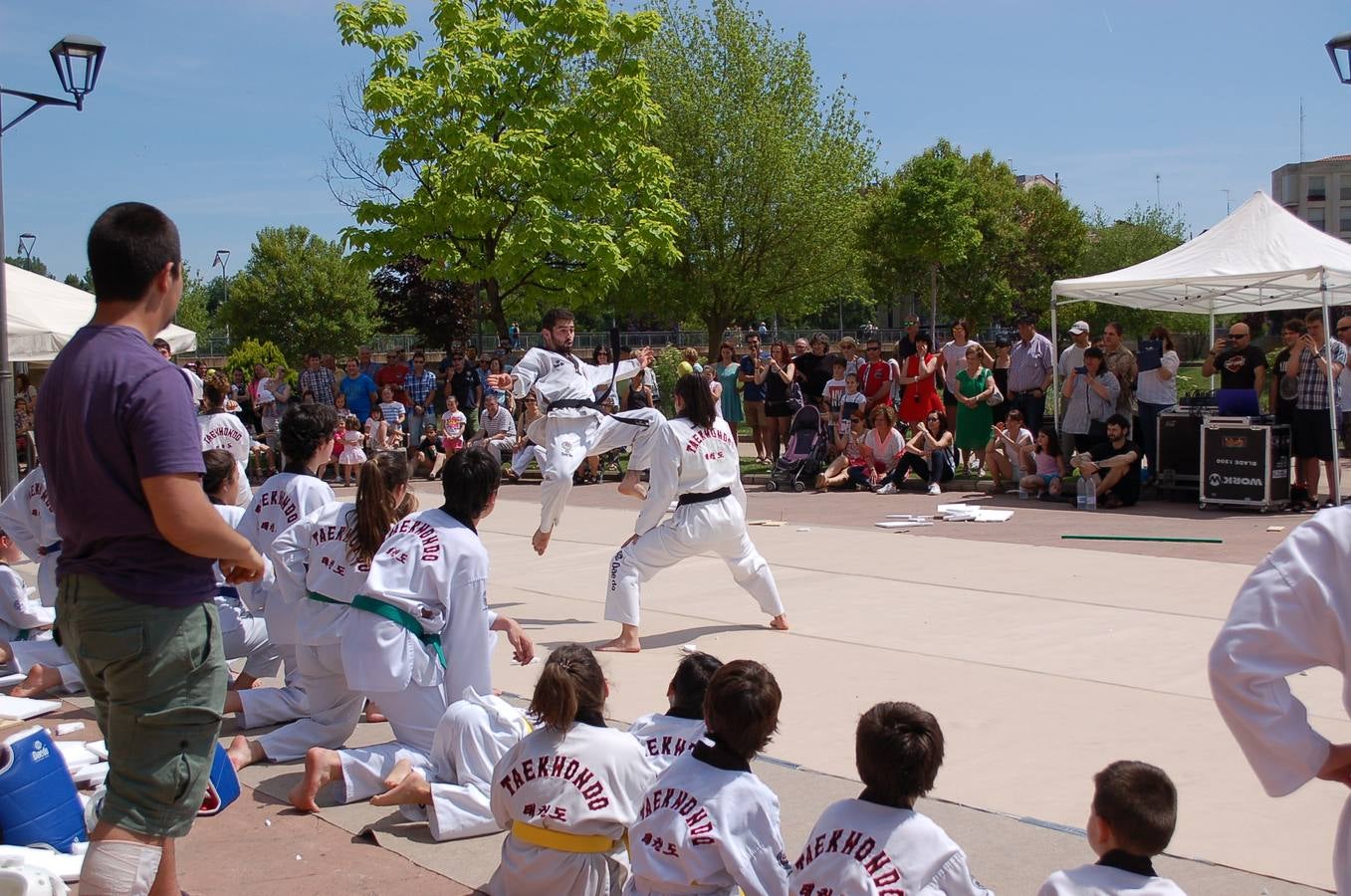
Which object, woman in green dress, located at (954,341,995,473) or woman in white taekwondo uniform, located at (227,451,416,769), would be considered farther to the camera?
woman in green dress, located at (954,341,995,473)

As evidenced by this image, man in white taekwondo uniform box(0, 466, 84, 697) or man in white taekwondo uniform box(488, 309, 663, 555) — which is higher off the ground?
man in white taekwondo uniform box(488, 309, 663, 555)

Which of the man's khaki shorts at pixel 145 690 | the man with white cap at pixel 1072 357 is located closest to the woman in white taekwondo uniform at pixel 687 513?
the man's khaki shorts at pixel 145 690

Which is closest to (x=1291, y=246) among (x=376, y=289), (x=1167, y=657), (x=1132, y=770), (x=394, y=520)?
(x=1167, y=657)

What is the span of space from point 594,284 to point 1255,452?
12.7 metres

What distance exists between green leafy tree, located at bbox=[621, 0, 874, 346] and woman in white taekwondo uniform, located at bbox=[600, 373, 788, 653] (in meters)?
25.3

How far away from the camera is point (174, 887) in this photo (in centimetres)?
367

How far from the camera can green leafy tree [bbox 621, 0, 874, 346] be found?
109 ft

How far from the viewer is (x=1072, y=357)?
51.0 ft

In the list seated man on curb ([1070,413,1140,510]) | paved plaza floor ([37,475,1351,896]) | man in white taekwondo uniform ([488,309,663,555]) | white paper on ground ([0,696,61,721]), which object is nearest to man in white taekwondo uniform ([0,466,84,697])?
white paper on ground ([0,696,61,721])

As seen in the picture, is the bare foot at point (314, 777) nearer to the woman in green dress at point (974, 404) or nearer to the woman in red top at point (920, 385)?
the woman in green dress at point (974, 404)

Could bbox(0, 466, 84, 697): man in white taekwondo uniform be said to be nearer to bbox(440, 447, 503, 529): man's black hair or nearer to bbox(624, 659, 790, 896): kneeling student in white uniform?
bbox(440, 447, 503, 529): man's black hair

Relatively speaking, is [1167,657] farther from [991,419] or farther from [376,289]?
[376,289]

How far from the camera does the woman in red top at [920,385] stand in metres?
16.6

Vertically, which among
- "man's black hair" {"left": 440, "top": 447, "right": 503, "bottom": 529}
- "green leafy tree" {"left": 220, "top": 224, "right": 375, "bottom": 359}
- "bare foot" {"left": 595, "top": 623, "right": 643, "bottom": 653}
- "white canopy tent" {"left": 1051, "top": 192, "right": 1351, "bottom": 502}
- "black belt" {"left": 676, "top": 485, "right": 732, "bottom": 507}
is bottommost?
"bare foot" {"left": 595, "top": 623, "right": 643, "bottom": 653}
